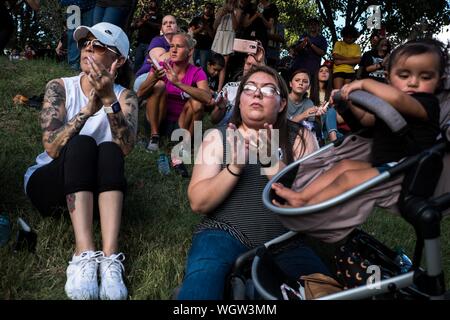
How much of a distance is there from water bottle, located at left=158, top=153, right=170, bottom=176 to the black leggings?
5.52 ft

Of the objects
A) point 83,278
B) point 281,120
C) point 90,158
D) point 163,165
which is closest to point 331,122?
point 163,165

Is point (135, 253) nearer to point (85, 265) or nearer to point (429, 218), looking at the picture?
point (85, 265)

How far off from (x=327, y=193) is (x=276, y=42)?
7.17m

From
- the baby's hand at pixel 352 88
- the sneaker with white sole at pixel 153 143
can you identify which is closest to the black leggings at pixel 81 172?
the baby's hand at pixel 352 88

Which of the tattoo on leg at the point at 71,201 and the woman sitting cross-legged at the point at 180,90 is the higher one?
the woman sitting cross-legged at the point at 180,90

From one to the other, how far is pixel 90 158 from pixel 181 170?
194 centimetres

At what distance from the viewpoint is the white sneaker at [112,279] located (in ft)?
7.61

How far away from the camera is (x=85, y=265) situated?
2.38 metres

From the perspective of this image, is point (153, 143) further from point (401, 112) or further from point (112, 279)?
point (401, 112)

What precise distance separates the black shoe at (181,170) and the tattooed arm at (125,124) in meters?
1.49

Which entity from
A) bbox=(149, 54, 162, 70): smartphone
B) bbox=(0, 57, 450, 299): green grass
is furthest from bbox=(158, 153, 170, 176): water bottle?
Result: bbox=(149, 54, 162, 70): smartphone

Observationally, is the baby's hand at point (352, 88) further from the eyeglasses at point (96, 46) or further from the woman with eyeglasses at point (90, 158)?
the eyeglasses at point (96, 46)

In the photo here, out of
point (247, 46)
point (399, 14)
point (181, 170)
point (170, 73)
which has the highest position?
point (399, 14)

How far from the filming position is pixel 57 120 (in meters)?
2.85
